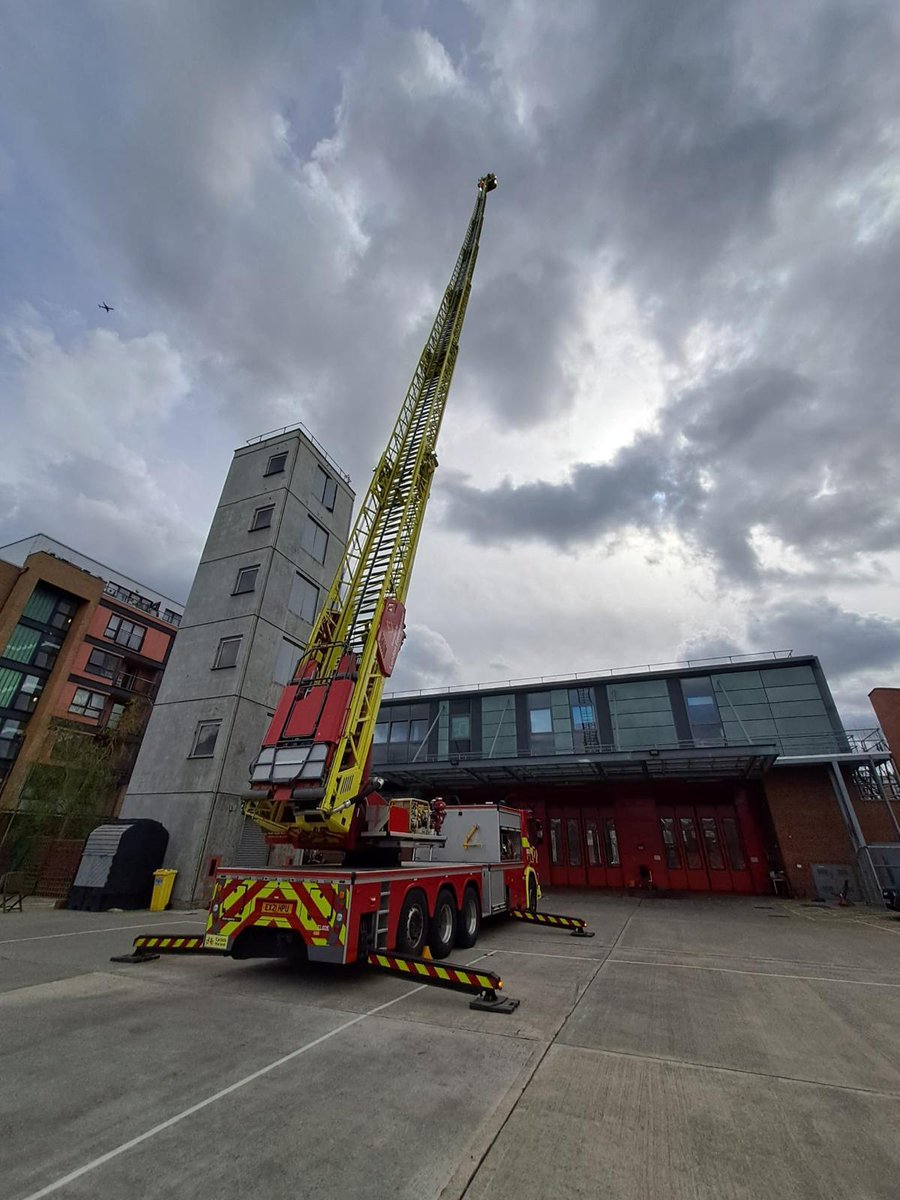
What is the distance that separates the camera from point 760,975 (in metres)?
8.55

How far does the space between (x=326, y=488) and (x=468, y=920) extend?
20.2 m

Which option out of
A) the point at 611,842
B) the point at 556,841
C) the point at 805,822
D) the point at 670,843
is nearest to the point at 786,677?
the point at 805,822

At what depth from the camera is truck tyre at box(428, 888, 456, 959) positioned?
891 cm

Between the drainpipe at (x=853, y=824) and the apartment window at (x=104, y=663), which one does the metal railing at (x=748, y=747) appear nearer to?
the drainpipe at (x=853, y=824)

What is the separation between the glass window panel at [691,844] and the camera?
912 inches

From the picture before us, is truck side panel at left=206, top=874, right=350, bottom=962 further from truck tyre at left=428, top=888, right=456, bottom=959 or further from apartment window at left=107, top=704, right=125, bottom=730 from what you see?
apartment window at left=107, top=704, right=125, bottom=730

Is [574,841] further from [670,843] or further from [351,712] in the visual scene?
[351,712]

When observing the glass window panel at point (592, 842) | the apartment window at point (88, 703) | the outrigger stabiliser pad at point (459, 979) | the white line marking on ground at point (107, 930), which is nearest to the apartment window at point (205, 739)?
the white line marking on ground at point (107, 930)

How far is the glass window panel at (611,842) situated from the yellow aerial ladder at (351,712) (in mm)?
16515

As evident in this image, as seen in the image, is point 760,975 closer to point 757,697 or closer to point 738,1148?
point 738,1148

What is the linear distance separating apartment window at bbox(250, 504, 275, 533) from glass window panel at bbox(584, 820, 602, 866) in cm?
2071

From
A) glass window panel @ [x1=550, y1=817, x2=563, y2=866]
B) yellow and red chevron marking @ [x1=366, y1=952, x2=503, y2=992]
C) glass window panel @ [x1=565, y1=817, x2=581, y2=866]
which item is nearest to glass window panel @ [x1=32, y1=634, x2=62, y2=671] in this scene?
glass window panel @ [x1=550, y1=817, x2=563, y2=866]

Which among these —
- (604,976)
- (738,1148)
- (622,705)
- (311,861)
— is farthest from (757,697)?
(738,1148)

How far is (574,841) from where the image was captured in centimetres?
2522
